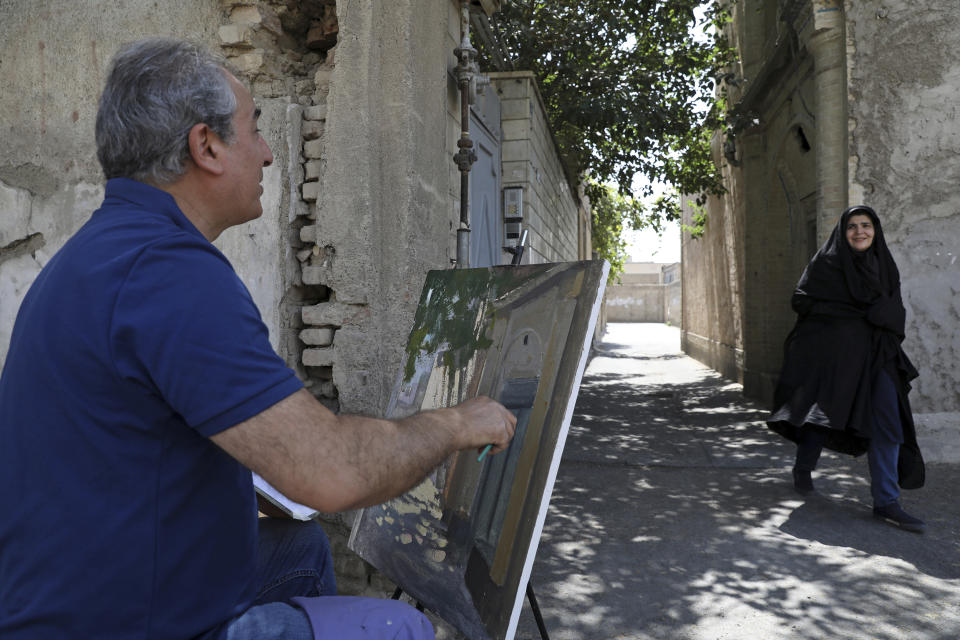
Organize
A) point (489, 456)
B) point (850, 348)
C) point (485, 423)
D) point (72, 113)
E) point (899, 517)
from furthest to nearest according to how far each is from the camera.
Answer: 1. point (850, 348)
2. point (899, 517)
3. point (72, 113)
4. point (489, 456)
5. point (485, 423)

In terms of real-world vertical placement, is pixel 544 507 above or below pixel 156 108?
below

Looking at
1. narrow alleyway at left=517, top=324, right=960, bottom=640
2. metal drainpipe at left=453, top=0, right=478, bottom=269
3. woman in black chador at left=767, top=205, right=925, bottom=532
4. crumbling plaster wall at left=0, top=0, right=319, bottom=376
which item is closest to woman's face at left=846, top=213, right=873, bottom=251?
woman in black chador at left=767, top=205, right=925, bottom=532

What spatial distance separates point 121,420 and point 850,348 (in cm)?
466

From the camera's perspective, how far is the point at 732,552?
4172mm

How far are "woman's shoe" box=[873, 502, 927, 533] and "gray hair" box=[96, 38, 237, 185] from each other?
457cm

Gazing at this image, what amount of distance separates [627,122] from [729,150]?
2.88 m

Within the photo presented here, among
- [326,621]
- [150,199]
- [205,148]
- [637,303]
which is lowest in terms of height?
[637,303]

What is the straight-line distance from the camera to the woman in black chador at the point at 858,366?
4.61m

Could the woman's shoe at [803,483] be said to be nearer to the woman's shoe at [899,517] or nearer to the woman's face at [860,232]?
the woman's shoe at [899,517]

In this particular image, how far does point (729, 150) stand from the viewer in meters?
11.5

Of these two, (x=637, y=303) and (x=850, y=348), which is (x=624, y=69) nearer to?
(x=850, y=348)

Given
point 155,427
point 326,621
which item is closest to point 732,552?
point 326,621

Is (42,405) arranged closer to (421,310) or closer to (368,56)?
(421,310)

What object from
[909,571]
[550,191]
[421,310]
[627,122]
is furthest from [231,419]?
[550,191]
